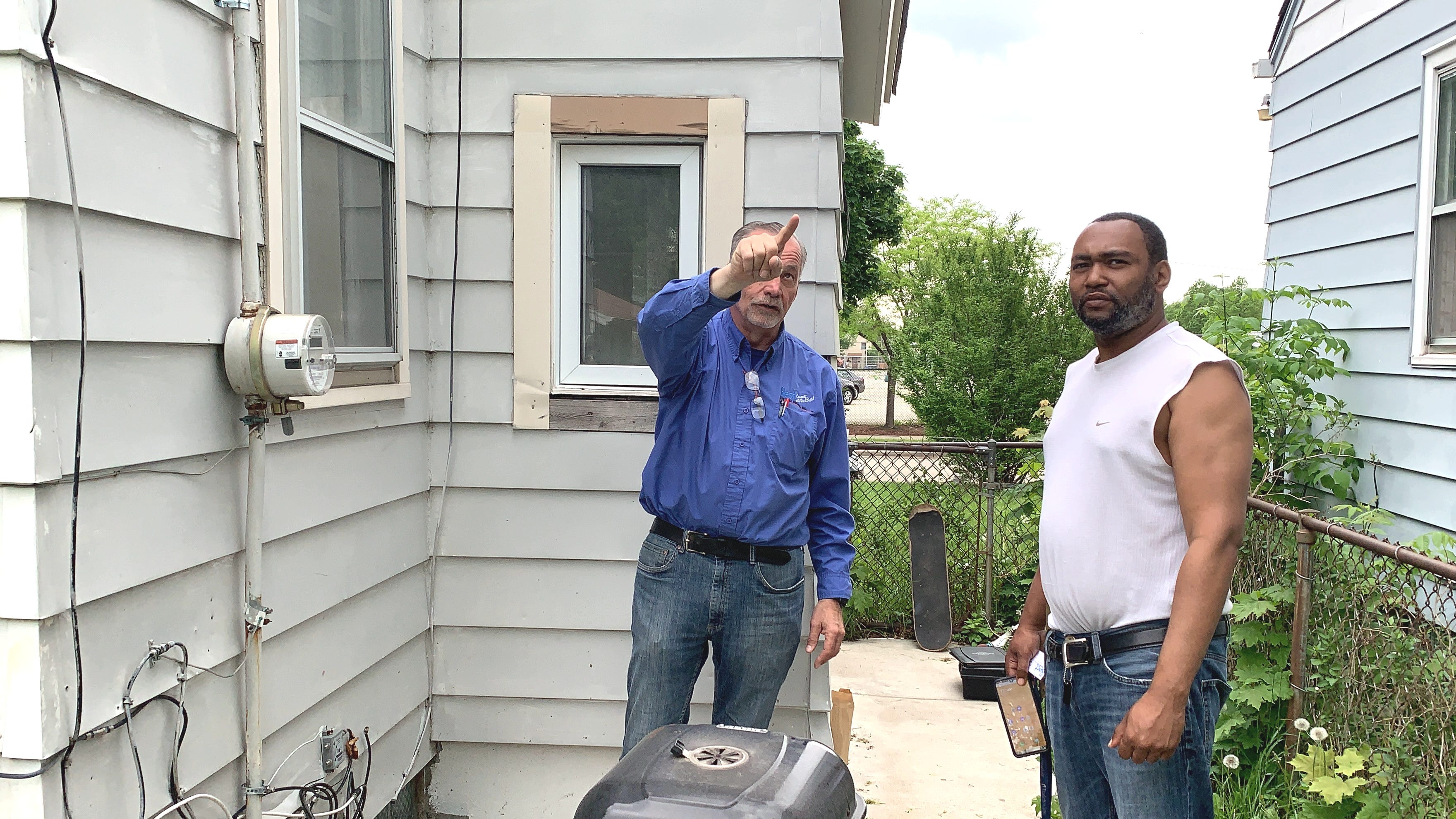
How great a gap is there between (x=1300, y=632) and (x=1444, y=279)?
89.9 inches

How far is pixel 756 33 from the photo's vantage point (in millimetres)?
3029

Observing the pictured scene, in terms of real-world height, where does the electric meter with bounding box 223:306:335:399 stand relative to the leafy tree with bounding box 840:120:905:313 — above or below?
below

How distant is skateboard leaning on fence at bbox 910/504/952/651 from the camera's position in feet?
18.5

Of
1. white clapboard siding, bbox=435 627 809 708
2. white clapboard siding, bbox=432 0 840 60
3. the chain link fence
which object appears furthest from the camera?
the chain link fence

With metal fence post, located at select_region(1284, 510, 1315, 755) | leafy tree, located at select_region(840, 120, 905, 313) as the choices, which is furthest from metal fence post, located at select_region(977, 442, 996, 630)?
leafy tree, located at select_region(840, 120, 905, 313)

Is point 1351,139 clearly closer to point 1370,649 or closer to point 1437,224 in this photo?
point 1437,224

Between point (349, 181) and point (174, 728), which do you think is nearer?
point (174, 728)

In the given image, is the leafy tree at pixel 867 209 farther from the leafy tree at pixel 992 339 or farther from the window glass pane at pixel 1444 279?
the window glass pane at pixel 1444 279

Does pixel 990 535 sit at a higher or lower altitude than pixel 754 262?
lower

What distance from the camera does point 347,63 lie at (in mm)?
2525

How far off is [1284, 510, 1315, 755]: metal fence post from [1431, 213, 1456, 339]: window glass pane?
1911 millimetres

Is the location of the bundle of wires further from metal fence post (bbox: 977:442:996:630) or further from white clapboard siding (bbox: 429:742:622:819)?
metal fence post (bbox: 977:442:996:630)

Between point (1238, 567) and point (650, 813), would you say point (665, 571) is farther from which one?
point (1238, 567)

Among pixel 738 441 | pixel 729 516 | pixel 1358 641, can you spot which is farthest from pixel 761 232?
pixel 1358 641
